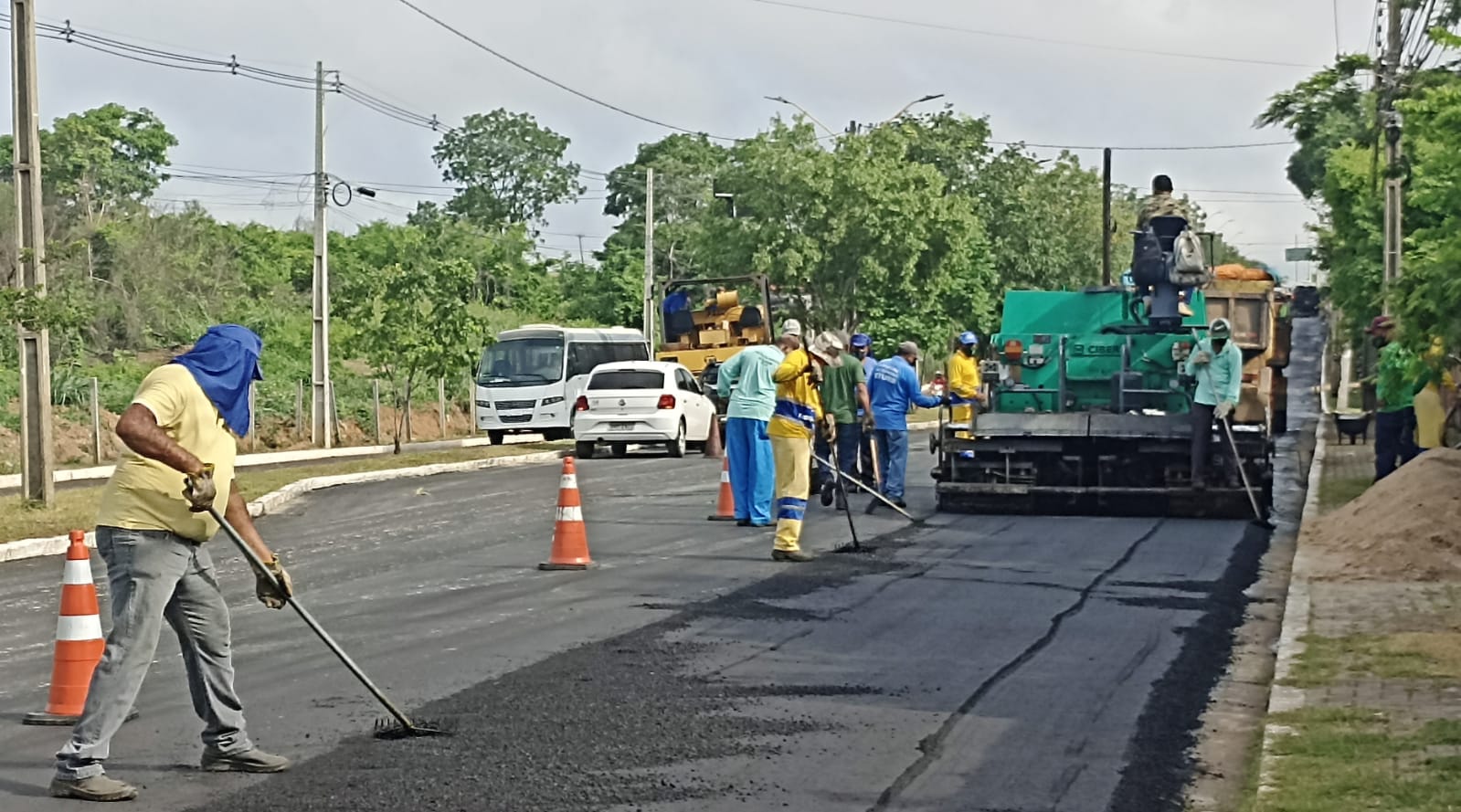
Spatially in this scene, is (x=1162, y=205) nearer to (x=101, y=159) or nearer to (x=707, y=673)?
(x=707, y=673)

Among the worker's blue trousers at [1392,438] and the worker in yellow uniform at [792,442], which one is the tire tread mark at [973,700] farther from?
the worker's blue trousers at [1392,438]

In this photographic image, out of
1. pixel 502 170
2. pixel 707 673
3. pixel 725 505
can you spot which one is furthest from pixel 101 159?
pixel 707 673

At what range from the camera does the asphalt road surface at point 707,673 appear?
732 cm

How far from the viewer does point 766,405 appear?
57.2ft

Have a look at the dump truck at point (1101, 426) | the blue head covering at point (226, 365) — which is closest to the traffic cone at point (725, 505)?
the dump truck at point (1101, 426)

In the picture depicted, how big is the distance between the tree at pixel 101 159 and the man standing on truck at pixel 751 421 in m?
48.3

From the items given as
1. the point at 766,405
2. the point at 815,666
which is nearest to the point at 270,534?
the point at 766,405

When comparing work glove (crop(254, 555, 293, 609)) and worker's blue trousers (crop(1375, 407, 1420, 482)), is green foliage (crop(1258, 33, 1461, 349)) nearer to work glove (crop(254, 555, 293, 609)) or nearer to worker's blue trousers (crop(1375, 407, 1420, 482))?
worker's blue trousers (crop(1375, 407, 1420, 482))

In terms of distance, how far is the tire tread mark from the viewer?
734cm

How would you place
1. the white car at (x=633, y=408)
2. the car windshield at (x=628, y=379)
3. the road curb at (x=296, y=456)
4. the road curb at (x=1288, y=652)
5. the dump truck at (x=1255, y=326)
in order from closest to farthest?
the road curb at (x=1288, y=652), the dump truck at (x=1255, y=326), the road curb at (x=296, y=456), the white car at (x=633, y=408), the car windshield at (x=628, y=379)

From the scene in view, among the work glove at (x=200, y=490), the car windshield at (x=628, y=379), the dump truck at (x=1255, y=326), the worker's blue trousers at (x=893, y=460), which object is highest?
the dump truck at (x=1255, y=326)

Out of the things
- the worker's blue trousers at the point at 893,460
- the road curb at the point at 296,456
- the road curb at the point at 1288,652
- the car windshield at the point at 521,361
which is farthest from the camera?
the car windshield at the point at 521,361

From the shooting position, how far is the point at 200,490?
6957 millimetres

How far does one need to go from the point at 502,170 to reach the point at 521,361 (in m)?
60.8
